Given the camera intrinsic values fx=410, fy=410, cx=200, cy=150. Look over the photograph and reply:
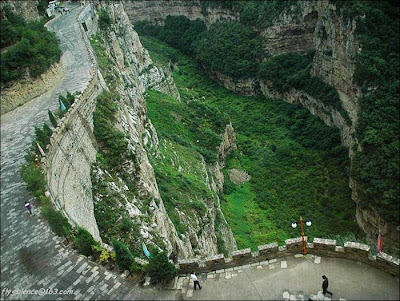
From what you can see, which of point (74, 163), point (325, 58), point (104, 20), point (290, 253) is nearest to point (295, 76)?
point (325, 58)

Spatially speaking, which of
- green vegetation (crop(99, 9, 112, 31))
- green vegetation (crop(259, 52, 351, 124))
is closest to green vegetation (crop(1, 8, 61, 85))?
green vegetation (crop(99, 9, 112, 31))

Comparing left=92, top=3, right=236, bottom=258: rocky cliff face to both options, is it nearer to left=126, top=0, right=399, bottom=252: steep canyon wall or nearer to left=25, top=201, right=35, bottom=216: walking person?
left=25, top=201, right=35, bottom=216: walking person

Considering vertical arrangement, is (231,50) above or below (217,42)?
below

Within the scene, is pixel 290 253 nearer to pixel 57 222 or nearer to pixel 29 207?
pixel 57 222

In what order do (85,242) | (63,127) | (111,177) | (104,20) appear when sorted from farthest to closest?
(104,20) < (111,177) < (63,127) < (85,242)

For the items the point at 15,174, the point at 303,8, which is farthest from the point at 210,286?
the point at 303,8
